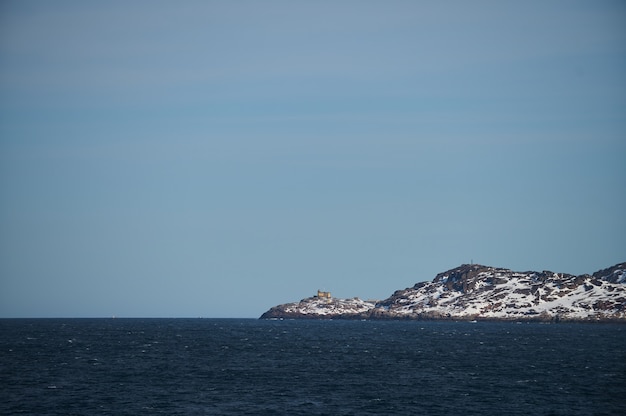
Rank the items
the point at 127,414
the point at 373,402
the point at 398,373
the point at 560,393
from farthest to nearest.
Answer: the point at 398,373
the point at 560,393
the point at 373,402
the point at 127,414

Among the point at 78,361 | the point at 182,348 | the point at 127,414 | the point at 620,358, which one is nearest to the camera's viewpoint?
the point at 127,414

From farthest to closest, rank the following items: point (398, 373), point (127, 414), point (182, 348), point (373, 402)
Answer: point (182, 348)
point (398, 373)
point (373, 402)
point (127, 414)

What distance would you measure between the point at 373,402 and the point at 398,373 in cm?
3229

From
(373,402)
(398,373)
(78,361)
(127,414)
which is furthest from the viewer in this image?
(78,361)

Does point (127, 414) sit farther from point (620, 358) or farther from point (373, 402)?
point (620, 358)

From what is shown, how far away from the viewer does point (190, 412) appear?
9125 cm

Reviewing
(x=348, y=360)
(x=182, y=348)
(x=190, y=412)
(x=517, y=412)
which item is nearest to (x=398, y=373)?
(x=348, y=360)

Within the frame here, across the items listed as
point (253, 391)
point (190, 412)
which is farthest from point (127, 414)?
point (253, 391)

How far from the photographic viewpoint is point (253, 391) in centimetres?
10850

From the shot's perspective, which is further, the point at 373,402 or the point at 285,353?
the point at 285,353

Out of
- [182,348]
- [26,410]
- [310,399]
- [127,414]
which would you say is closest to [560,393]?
[310,399]

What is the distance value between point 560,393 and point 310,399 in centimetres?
3360

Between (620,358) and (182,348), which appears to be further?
(182,348)

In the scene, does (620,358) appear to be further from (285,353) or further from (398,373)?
(285,353)
